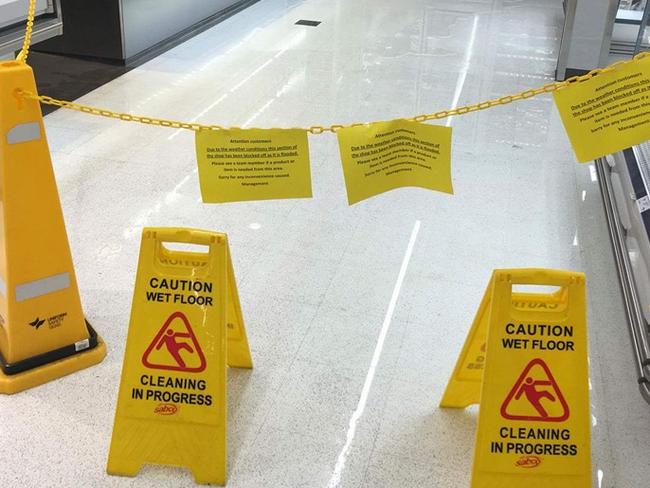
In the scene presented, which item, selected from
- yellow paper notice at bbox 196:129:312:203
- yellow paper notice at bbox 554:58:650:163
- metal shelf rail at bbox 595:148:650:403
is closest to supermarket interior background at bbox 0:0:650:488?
metal shelf rail at bbox 595:148:650:403

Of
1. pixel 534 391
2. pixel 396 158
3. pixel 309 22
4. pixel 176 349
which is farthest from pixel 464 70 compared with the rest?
pixel 176 349

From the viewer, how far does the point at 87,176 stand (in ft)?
14.5

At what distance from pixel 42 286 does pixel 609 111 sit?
197 centimetres

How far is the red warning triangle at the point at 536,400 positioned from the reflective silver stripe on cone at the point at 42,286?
5.17ft

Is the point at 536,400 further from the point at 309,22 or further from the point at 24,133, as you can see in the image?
the point at 309,22

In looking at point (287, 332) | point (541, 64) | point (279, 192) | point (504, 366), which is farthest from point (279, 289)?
point (541, 64)

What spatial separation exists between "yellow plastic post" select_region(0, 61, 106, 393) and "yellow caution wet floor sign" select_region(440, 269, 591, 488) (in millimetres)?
1486

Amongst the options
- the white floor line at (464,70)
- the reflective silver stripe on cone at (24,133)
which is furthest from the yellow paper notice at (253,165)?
the white floor line at (464,70)

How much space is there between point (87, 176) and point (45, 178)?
73.8 inches

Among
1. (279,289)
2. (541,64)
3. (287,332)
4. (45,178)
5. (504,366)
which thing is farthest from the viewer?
(541,64)

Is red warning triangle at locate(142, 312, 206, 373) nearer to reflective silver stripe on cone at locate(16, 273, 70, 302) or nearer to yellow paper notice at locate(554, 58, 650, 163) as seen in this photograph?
reflective silver stripe on cone at locate(16, 273, 70, 302)

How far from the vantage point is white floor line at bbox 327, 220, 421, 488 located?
2.51 meters

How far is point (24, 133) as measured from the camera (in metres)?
2.51

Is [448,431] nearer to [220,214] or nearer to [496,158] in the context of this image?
[220,214]
